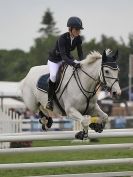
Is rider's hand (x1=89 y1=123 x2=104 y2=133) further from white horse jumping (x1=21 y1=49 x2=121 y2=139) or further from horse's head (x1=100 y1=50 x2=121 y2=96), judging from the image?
horse's head (x1=100 y1=50 x2=121 y2=96)

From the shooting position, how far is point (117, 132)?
8.74 metres

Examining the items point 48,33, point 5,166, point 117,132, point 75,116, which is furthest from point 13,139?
point 48,33

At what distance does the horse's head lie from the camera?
27.0 feet

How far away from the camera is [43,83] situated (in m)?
9.56

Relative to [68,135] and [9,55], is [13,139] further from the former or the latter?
[9,55]

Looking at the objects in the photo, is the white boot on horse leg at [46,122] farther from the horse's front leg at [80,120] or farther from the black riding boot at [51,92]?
the horse's front leg at [80,120]

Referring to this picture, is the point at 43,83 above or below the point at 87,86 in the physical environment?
above

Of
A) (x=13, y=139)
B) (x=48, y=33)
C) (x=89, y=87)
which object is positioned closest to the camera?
(x=13, y=139)

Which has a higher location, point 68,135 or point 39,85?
point 39,85

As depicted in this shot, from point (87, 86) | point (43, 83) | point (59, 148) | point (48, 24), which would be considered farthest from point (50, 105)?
point (48, 24)

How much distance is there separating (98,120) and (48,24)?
115 metres

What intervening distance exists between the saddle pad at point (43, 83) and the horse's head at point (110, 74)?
1.30 metres

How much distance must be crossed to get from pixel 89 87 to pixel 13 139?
4.73ft

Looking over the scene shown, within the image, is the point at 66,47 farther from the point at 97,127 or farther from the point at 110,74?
the point at 97,127
